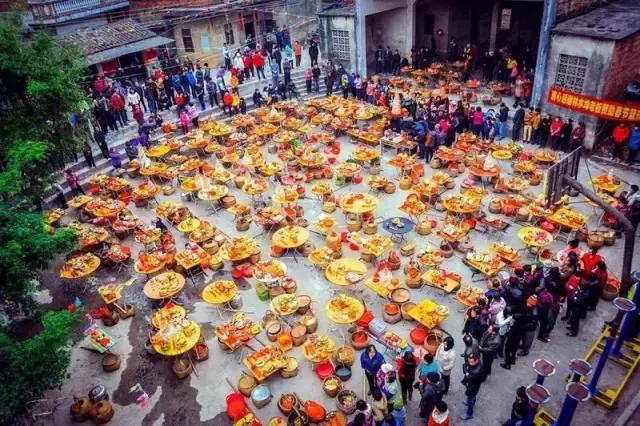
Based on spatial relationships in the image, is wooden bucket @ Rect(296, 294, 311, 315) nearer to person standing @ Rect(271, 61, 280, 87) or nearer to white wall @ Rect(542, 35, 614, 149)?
white wall @ Rect(542, 35, 614, 149)

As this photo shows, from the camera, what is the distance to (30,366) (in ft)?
23.9

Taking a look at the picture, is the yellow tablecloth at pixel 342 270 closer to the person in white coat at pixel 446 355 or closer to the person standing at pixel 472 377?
the person in white coat at pixel 446 355

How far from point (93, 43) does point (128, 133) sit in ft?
19.3

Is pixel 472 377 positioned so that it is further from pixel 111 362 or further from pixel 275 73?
pixel 275 73

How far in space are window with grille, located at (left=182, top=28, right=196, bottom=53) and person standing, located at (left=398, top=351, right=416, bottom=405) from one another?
26.1 m

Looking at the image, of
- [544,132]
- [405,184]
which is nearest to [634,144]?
[544,132]

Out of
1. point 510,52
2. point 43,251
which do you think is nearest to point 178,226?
point 43,251

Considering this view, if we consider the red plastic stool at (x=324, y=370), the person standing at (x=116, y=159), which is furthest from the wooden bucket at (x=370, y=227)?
the person standing at (x=116, y=159)

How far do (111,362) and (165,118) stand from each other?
15.6m

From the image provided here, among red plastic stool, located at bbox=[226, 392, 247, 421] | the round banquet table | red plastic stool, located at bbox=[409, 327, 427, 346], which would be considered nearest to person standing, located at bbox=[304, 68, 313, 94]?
the round banquet table

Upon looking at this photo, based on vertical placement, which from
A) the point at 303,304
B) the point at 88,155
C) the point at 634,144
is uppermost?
the point at 88,155

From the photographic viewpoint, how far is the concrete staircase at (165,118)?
2025 cm

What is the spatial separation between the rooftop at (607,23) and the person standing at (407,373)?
14.8m

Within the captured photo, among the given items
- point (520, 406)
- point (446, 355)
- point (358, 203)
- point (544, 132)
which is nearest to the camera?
point (520, 406)
